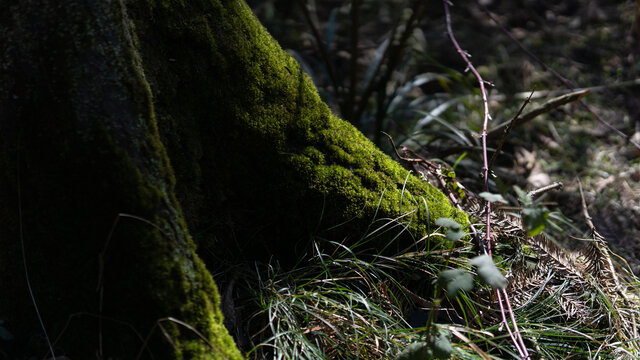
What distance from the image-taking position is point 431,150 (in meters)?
3.06

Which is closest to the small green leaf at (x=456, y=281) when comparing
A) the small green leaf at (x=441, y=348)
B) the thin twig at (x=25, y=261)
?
the small green leaf at (x=441, y=348)

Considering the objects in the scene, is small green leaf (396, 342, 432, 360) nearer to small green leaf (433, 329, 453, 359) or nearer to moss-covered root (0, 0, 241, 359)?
small green leaf (433, 329, 453, 359)

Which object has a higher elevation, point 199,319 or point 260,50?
point 260,50

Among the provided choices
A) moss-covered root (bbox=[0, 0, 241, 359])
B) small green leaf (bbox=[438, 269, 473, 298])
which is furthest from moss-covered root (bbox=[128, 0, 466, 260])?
small green leaf (bbox=[438, 269, 473, 298])

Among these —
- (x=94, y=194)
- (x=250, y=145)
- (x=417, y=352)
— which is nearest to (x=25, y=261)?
(x=94, y=194)

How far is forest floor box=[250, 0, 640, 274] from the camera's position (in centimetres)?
294

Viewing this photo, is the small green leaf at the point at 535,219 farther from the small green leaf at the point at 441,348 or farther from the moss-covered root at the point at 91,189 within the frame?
the moss-covered root at the point at 91,189

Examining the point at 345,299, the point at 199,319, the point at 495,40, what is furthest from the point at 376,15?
the point at 199,319

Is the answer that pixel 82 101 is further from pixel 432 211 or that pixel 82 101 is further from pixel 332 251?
pixel 432 211

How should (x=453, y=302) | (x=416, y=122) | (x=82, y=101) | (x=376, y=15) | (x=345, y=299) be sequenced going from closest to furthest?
(x=82, y=101), (x=345, y=299), (x=453, y=302), (x=416, y=122), (x=376, y=15)

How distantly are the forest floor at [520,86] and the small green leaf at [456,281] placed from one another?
114cm

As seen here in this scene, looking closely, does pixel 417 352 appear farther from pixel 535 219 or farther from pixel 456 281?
pixel 535 219

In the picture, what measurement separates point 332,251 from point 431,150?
1.57 metres

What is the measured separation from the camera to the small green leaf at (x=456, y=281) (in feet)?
3.85
